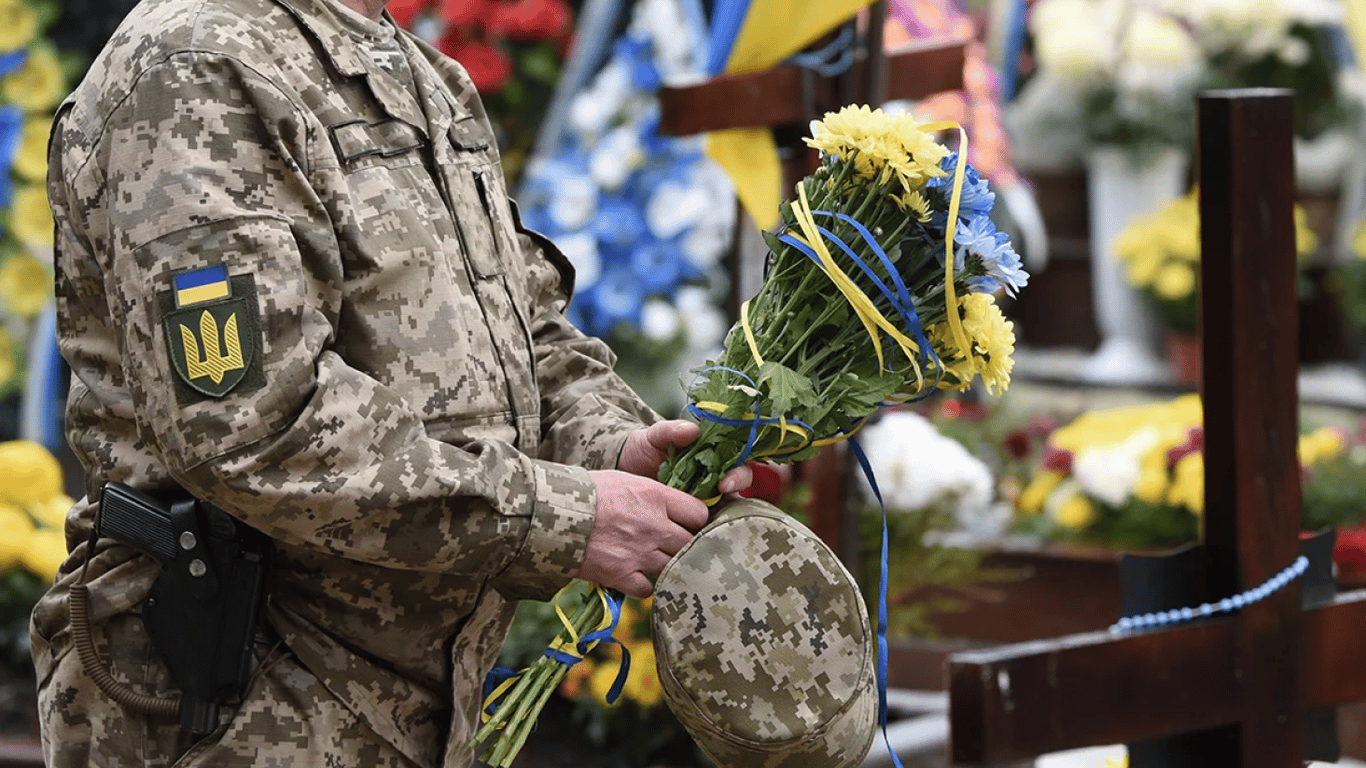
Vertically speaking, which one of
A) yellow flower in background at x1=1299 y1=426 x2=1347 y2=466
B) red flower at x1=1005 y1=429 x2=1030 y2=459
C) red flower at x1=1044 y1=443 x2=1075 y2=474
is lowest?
yellow flower in background at x1=1299 y1=426 x2=1347 y2=466

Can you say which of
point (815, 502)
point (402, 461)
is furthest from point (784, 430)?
point (815, 502)

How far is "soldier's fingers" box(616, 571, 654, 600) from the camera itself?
1748mm

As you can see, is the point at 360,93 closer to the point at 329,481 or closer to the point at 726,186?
the point at 329,481

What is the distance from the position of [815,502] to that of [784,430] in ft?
5.07

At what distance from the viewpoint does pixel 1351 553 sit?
3826mm

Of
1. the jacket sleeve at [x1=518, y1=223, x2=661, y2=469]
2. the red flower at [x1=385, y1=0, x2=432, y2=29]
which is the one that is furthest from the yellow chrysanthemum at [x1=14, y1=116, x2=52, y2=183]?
the jacket sleeve at [x1=518, y1=223, x2=661, y2=469]

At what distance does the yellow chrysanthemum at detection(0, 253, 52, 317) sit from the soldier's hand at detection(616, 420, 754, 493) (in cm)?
340

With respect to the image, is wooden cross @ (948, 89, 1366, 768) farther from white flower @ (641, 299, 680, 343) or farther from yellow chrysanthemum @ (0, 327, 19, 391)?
yellow chrysanthemum @ (0, 327, 19, 391)

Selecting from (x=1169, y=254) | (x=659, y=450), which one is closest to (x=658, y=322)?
(x=1169, y=254)

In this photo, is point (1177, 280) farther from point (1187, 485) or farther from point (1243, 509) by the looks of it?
point (1243, 509)

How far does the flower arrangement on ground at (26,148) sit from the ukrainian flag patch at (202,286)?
334 centimetres

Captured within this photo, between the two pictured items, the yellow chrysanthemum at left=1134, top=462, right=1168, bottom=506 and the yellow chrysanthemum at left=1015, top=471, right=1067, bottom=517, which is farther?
the yellow chrysanthemum at left=1015, top=471, right=1067, bottom=517

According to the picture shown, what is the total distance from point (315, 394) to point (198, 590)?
0.26 m

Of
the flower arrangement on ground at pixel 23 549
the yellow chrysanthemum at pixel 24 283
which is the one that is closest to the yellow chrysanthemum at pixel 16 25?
the yellow chrysanthemum at pixel 24 283
